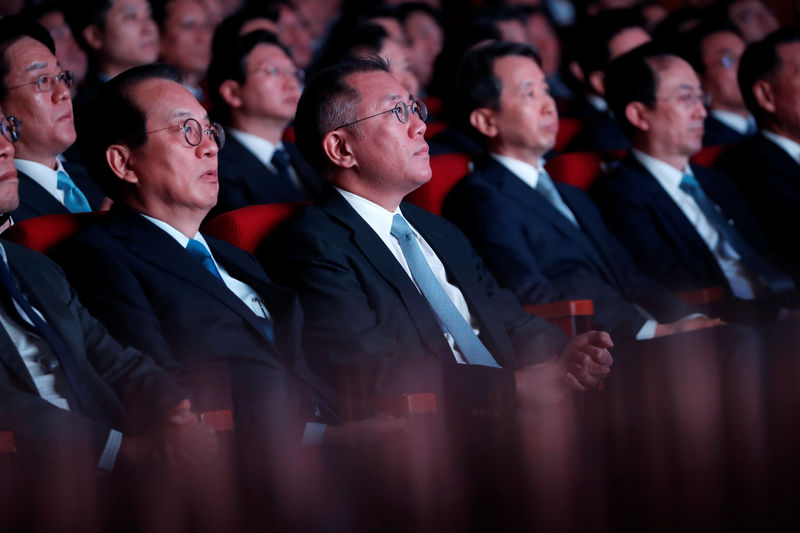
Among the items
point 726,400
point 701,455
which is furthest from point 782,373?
point 701,455

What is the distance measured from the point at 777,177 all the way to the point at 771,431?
1610 millimetres

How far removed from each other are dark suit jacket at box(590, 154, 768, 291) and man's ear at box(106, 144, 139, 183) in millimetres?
1489

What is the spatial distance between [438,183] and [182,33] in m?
1.99

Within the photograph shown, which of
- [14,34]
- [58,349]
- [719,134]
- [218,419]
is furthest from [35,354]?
[719,134]

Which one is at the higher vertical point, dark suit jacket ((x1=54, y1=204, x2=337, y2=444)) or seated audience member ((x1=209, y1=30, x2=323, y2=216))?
seated audience member ((x1=209, y1=30, x2=323, y2=216))

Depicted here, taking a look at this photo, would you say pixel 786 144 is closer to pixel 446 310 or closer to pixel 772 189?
pixel 772 189

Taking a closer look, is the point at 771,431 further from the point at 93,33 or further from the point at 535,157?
the point at 93,33

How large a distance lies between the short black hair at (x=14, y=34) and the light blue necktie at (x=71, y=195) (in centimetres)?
24

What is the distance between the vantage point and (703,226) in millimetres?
2936

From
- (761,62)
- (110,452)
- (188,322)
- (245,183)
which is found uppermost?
(761,62)

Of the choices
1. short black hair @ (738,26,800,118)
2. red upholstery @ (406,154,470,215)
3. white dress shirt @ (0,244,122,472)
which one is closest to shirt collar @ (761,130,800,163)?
short black hair @ (738,26,800,118)

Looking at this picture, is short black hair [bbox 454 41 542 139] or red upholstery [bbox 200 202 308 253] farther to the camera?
short black hair [bbox 454 41 542 139]

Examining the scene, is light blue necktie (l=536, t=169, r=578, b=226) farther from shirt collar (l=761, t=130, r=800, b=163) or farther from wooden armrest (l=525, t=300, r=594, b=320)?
shirt collar (l=761, t=130, r=800, b=163)

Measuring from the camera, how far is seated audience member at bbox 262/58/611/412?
1911mm
